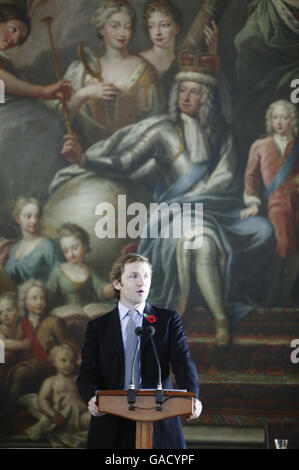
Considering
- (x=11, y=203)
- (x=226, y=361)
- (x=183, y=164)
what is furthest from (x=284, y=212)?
(x=11, y=203)

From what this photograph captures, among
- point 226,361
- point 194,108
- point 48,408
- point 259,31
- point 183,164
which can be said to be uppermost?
point 259,31

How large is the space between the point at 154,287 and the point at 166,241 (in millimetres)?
661

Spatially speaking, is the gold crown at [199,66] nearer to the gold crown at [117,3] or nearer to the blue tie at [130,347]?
Result: the gold crown at [117,3]

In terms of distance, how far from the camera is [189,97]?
9.80 m

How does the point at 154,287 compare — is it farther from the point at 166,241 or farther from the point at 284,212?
the point at 284,212

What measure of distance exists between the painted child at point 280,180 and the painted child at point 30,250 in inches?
110

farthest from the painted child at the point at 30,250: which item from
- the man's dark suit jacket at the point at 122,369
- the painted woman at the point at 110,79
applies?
the man's dark suit jacket at the point at 122,369

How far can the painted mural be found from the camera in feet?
30.2

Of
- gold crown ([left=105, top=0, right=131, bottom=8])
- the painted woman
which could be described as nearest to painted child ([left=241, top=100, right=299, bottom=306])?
the painted woman

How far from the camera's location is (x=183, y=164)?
31.9ft

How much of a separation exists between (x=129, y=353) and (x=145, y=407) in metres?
0.59

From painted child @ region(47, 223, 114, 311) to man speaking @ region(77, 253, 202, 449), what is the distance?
4.78 meters

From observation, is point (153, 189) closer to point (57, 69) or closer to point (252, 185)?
point (252, 185)

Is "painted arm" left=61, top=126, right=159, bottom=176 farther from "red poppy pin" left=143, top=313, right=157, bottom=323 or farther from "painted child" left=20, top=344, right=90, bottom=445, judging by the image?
"red poppy pin" left=143, top=313, right=157, bottom=323
